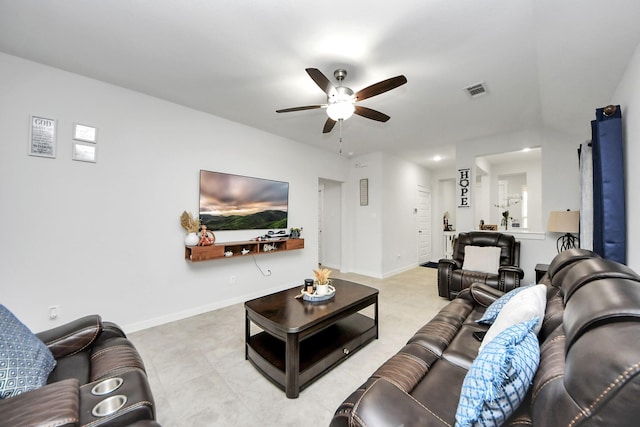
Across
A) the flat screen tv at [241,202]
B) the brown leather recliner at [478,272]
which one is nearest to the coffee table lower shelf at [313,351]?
the brown leather recliner at [478,272]

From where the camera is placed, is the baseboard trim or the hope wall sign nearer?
the baseboard trim

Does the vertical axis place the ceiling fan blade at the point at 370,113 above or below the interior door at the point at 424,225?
above

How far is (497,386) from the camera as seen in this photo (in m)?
0.78

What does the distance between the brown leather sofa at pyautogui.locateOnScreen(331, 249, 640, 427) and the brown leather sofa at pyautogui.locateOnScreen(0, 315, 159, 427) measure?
80 cm

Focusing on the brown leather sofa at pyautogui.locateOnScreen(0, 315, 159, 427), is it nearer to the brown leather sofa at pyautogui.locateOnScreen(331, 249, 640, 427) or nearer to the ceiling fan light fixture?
the brown leather sofa at pyautogui.locateOnScreen(331, 249, 640, 427)

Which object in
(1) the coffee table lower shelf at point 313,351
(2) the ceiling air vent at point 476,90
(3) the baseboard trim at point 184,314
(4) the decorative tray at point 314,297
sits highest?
(2) the ceiling air vent at point 476,90

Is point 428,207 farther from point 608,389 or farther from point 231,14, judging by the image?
point 608,389

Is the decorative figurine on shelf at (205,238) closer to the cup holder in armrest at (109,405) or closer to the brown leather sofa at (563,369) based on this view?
the cup holder in armrest at (109,405)

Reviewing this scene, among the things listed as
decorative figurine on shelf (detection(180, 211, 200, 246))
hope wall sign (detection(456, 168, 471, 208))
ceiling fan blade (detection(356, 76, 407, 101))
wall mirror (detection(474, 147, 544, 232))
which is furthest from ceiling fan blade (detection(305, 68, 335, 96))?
wall mirror (detection(474, 147, 544, 232))

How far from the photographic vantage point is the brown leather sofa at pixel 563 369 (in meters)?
0.50

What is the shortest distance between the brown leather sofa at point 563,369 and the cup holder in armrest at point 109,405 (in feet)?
2.69

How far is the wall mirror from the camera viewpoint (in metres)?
5.79

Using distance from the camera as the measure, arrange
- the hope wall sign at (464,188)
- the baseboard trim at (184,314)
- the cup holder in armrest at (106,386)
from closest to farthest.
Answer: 1. the cup holder in armrest at (106,386)
2. the baseboard trim at (184,314)
3. the hope wall sign at (464,188)

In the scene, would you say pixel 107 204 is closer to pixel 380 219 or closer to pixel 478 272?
pixel 380 219
